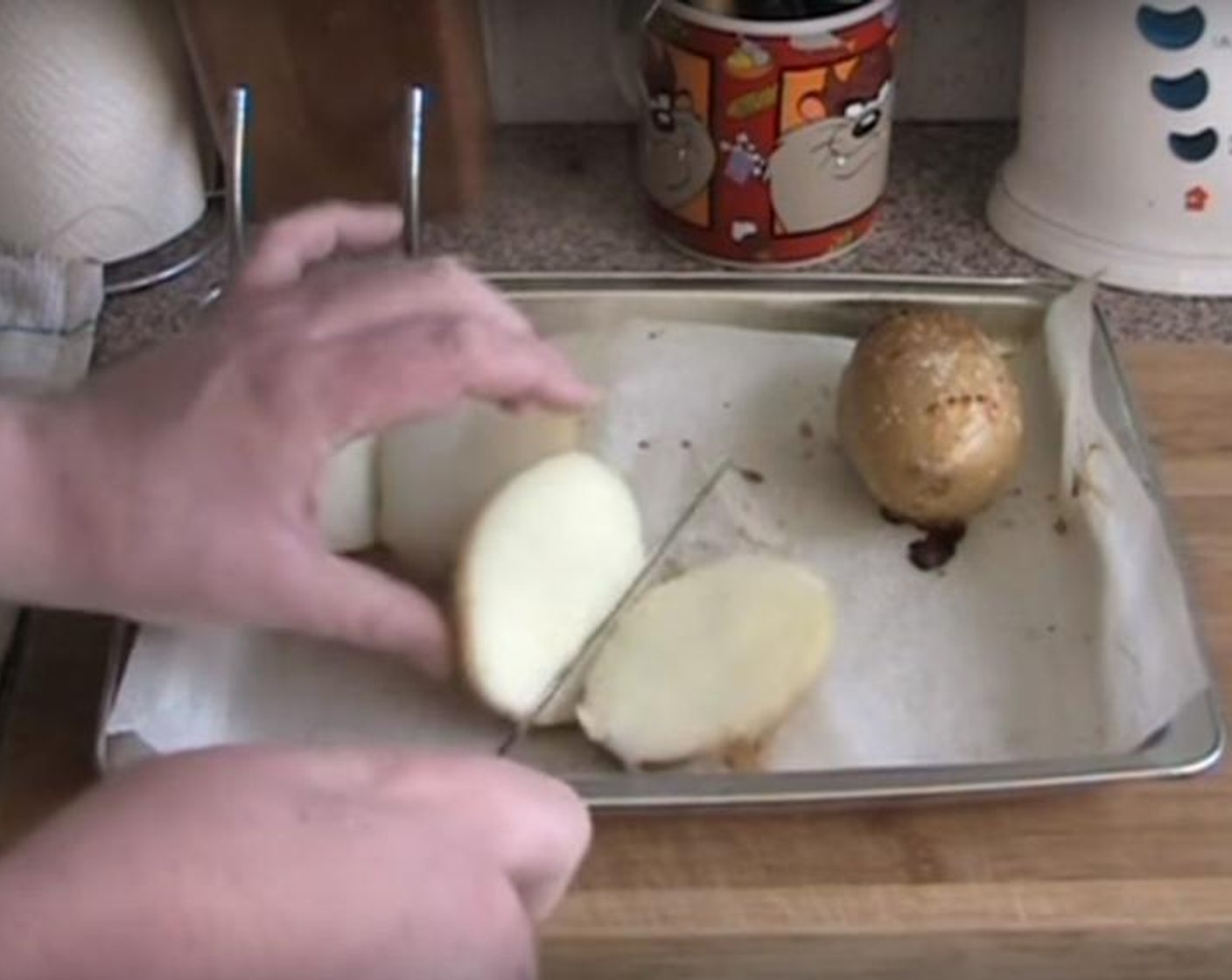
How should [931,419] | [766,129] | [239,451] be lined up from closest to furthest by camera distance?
[239,451] < [931,419] < [766,129]

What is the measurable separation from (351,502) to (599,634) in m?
0.08

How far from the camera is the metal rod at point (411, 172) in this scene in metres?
0.73

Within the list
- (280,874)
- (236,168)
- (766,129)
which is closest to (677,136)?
(766,129)

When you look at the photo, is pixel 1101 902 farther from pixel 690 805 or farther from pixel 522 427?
pixel 522 427

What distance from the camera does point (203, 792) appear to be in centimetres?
42

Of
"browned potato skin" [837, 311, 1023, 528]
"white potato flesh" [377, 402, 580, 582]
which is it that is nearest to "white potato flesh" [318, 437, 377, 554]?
"white potato flesh" [377, 402, 580, 582]

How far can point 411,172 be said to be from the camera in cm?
74

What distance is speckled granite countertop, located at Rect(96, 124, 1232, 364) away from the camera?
2.56ft

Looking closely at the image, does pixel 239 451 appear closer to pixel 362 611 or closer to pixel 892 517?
pixel 362 611

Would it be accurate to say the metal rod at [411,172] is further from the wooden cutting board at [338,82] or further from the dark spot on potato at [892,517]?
the dark spot on potato at [892,517]

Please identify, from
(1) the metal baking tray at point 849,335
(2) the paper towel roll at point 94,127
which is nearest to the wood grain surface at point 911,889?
(1) the metal baking tray at point 849,335

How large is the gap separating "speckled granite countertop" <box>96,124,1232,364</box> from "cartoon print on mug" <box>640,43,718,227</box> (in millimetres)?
23

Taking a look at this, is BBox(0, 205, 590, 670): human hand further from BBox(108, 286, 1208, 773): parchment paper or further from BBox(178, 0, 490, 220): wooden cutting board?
BBox(178, 0, 490, 220): wooden cutting board

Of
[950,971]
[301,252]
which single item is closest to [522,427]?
[301,252]
